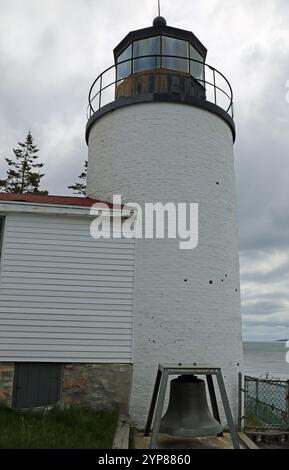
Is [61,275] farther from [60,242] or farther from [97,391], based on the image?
[97,391]

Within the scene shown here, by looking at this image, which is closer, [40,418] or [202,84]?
[40,418]

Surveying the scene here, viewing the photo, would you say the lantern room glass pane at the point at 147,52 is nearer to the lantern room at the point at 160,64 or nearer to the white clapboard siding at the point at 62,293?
the lantern room at the point at 160,64

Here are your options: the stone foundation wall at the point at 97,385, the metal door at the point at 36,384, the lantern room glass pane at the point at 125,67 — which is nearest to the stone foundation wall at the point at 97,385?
the stone foundation wall at the point at 97,385

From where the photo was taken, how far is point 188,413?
18.3 feet

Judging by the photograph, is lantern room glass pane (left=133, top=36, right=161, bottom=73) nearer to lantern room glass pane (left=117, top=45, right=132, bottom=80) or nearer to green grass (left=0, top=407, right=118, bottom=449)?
lantern room glass pane (left=117, top=45, right=132, bottom=80)

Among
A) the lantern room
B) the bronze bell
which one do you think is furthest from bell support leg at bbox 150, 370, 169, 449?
the lantern room

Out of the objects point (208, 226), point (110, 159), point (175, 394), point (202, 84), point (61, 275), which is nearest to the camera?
point (175, 394)

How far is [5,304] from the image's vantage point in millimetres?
7922

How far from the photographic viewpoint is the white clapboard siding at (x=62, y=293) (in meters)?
7.94

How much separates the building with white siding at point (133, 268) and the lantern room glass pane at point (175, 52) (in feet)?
0.15

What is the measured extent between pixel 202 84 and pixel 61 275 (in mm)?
7859

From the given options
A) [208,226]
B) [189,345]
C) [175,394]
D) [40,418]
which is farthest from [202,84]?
[40,418]

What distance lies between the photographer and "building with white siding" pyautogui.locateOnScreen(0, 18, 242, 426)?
8.01 m

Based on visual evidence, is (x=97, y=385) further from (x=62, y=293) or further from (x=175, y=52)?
(x=175, y=52)
